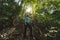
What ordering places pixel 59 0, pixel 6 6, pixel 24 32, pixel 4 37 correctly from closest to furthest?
1. pixel 4 37
2. pixel 24 32
3. pixel 6 6
4. pixel 59 0

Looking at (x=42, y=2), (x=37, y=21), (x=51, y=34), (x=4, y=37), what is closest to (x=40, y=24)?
(x=37, y=21)

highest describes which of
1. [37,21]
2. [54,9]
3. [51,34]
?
[54,9]

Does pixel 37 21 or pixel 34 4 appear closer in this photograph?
pixel 37 21

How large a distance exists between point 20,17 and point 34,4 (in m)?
1.39

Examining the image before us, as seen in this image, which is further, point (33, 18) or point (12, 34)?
point (33, 18)

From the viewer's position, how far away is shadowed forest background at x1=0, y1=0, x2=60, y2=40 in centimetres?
958

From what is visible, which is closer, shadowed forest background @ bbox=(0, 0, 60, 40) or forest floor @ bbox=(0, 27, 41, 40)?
forest floor @ bbox=(0, 27, 41, 40)

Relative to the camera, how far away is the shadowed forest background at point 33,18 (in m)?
9.58

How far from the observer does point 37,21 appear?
1034 cm

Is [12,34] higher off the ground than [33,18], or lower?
lower

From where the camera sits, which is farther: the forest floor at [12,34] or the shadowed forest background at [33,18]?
the shadowed forest background at [33,18]

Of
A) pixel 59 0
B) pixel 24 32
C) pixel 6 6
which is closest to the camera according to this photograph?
pixel 24 32

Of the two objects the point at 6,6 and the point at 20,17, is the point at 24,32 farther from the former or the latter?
the point at 6,6

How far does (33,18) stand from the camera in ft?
34.3
